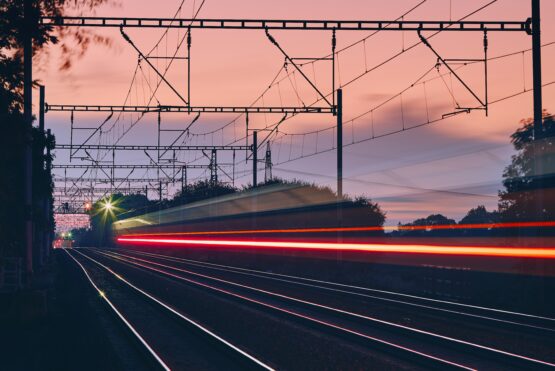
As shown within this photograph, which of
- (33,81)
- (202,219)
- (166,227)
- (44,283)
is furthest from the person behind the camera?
(166,227)

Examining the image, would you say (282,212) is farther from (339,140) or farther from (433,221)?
(433,221)

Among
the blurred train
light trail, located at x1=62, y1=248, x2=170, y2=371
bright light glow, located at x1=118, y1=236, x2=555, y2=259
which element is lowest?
light trail, located at x1=62, y1=248, x2=170, y2=371

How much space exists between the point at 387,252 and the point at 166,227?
3201 centimetres

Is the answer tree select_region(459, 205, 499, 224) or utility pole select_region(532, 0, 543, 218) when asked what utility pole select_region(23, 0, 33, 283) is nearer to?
tree select_region(459, 205, 499, 224)

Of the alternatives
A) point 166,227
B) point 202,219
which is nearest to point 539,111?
point 202,219

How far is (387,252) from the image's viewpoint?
2544cm

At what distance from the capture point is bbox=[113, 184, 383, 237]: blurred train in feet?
96.3

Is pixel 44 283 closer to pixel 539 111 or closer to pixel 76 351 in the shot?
pixel 76 351

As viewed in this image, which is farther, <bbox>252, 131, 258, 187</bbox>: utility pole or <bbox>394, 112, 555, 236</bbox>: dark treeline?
<bbox>252, 131, 258, 187</bbox>: utility pole

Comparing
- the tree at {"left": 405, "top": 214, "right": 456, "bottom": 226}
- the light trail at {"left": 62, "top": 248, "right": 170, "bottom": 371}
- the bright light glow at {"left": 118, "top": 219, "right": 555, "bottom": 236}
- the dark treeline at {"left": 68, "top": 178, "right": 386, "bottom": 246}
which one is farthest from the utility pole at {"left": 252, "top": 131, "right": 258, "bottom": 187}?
the tree at {"left": 405, "top": 214, "right": 456, "bottom": 226}

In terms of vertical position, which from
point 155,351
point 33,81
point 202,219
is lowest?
point 155,351

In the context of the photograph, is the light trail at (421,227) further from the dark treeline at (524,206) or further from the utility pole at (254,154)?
the utility pole at (254,154)

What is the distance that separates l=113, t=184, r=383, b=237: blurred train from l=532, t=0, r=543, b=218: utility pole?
22.9 feet

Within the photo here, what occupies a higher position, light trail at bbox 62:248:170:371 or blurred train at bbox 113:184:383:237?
blurred train at bbox 113:184:383:237
